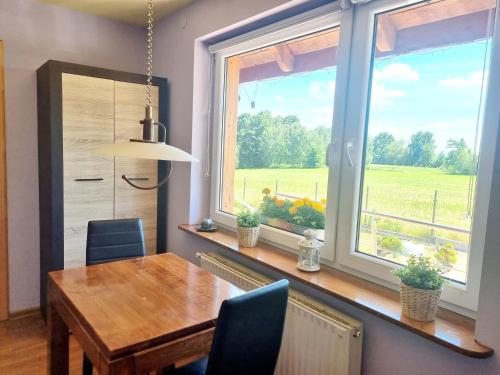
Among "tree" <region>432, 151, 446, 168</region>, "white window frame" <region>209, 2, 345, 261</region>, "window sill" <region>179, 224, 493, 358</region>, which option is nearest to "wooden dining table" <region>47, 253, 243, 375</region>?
"window sill" <region>179, 224, 493, 358</region>

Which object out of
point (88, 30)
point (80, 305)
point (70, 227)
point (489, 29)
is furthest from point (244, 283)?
point (88, 30)

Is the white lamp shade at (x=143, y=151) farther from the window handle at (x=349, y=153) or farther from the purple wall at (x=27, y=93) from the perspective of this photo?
the purple wall at (x=27, y=93)

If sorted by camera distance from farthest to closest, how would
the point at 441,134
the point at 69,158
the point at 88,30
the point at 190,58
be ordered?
the point at 88,30 → the point at 190,58 → the point at 69,158 → the point at 441,134

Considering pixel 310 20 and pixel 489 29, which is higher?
pixel 310 20

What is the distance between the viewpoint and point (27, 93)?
9.20 feet

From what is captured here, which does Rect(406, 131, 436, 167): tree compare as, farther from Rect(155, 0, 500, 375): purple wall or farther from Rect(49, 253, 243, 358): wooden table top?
Rect(49, 253, 243, 358): wooden table top

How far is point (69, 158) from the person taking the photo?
2.62 metres

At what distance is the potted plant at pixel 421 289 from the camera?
4.43 ft

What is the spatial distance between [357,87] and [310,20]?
0.52 m

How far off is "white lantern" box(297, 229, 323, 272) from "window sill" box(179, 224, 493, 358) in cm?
4

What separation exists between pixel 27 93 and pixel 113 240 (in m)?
1.52

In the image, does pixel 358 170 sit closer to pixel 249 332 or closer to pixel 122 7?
pixel 249 332

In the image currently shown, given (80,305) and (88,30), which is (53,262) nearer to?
(80,305)

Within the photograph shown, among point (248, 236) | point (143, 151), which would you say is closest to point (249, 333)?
point (143, 151)
